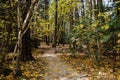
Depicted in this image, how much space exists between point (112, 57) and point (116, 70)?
4.33 m

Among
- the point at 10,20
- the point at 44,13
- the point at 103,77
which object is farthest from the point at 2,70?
the point at 44,13

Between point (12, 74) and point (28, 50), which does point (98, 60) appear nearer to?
point (28, 50)

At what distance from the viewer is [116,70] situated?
42.3 feet

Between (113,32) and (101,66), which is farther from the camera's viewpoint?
(101,66)

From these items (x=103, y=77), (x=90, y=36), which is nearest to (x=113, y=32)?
(x=103, y=77)

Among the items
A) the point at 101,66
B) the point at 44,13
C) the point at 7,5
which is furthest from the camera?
the point at 44,13

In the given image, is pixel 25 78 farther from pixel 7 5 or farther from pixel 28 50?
pixel 28 50

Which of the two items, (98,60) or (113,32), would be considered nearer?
(113,32)

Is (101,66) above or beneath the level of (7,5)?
beneath

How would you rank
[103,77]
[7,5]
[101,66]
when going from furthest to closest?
[101,66], [7,5], [103,77]

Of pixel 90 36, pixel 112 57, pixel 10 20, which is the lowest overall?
pixel 112 57

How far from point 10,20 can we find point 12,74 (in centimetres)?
274

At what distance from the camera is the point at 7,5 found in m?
12.2

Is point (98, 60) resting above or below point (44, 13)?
below
